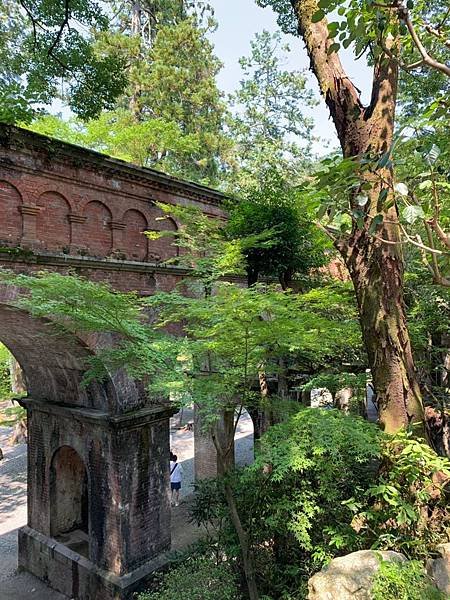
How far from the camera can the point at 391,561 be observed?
4191 millimetres

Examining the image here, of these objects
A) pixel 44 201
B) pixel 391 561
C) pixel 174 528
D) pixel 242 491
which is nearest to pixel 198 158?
pixel 44 201

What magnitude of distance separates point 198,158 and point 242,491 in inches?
575

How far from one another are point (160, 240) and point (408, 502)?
21.7ft

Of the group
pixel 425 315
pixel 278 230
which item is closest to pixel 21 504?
pixel 278 230

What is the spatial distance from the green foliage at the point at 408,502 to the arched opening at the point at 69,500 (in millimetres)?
6785

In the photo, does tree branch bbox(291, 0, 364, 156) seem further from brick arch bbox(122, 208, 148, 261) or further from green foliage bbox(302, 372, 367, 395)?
brick arch bbox(122, 208, 148, 261)

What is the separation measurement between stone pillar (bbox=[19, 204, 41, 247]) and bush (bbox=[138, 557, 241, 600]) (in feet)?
17.3

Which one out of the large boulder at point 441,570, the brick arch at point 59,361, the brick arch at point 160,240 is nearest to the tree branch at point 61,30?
the brick arch at point 160,240

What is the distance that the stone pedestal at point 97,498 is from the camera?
8.16 m

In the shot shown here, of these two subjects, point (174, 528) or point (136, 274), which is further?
point (174, 528)

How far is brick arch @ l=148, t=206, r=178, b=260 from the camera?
9.17 metres

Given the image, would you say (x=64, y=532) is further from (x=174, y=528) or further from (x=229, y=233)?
(x=229, y=233)

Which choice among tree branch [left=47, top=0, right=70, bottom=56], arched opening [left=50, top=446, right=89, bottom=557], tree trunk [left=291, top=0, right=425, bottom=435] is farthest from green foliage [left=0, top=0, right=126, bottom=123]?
arched opening [left=50, top=446, right=89, bottom=557]

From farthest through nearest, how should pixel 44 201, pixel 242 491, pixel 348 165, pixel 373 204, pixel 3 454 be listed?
pixel 3 454, pixel 44 201, pixel 242 491, pixel 373 204, pixel 348 165
